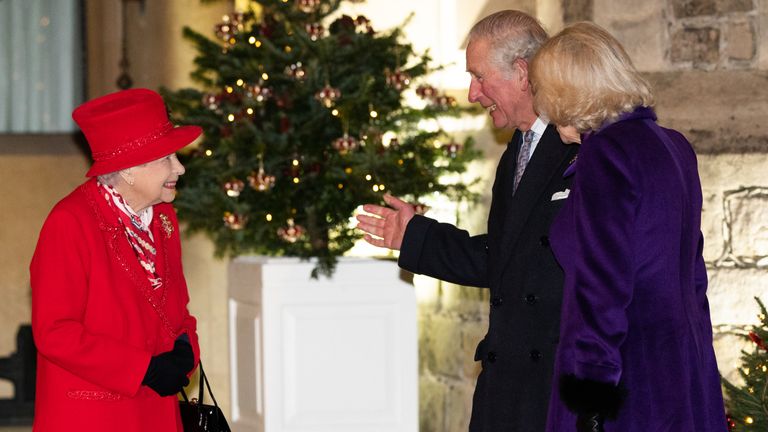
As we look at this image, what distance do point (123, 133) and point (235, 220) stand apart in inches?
89.2

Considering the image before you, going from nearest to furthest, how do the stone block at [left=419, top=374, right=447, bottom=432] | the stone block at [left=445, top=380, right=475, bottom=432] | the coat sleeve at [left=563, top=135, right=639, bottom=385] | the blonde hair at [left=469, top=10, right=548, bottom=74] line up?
the coat sleeve at [left=563, top=135, right=639, bottom=385], the blonde hair at [left=469, top=10, right=548, bottom=74], the stone block at [left=445, top=380, right=475, bottom=432], the stone block at [left=419, top=374, right=447, bottom=432]

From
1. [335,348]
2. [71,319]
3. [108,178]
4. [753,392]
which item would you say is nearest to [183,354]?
[71,319]

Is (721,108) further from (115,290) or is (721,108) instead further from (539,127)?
(115,290)

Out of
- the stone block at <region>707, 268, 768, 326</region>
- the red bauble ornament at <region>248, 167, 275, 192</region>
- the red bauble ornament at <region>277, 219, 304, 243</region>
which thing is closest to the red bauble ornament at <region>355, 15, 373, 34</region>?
the red bauble ornament at <region>248, 167, 275, 192</region>

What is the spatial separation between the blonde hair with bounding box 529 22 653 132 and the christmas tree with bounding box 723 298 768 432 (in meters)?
1.60

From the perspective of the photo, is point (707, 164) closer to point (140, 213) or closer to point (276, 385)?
point (276, 385)

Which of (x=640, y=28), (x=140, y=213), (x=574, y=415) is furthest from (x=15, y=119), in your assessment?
(x=574, y=415)

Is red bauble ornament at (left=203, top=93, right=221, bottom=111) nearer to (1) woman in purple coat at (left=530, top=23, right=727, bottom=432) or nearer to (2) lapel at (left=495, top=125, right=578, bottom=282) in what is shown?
(2) lapel at (left=495, top=125, right=578, bottom=282)

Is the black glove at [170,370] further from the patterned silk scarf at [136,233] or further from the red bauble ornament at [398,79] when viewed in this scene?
the red bauble ornament at [398,79]

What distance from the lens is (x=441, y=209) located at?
5.94 m

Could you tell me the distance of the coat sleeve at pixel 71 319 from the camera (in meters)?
2.90

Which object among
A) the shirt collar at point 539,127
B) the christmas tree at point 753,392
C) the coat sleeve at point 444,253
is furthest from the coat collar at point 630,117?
the christmas tree at point 753,392

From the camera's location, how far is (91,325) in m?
3.00

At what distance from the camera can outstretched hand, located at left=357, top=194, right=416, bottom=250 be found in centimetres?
361
